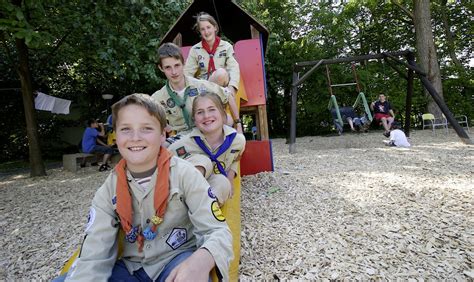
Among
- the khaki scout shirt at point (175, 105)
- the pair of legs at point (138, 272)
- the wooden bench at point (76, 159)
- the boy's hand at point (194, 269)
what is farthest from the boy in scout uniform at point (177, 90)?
the wooden bench at point (76, 159)

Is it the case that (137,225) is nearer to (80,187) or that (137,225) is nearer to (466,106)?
(80,187)

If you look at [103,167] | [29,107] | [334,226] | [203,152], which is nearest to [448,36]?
[334,226]

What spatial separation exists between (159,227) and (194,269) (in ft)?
0.94

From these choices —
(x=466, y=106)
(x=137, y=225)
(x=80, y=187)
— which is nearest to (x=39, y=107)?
(x=80, y=187)

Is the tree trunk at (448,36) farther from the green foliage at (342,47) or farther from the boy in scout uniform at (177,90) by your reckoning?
the boy in scout uniform at (177,90)

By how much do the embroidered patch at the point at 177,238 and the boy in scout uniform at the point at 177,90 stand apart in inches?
46.4

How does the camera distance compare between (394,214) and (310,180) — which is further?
(310,180)

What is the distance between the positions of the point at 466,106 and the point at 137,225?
42.6ft

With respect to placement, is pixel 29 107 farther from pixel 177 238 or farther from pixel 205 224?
pixel 205 224

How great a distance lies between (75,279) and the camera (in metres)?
1.13

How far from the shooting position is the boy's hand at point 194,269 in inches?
41.0

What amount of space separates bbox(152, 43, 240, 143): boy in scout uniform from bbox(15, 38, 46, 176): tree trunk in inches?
190

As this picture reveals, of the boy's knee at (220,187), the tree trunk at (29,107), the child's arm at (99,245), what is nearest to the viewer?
the child's arm at (99,245)

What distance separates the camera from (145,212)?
1261 mm
